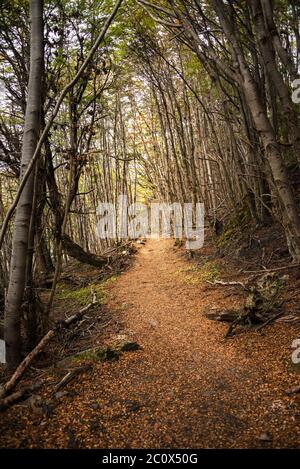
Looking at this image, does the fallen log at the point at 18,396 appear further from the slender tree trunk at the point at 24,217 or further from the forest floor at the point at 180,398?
the slender tree trunk at the point at 24,217

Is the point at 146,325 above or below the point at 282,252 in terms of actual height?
below

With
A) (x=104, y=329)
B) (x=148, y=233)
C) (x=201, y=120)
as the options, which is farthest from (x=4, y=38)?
(x=148, y=233)

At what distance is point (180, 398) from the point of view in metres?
2.28

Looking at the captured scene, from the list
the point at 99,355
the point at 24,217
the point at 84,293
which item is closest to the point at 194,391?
the point at 99,355

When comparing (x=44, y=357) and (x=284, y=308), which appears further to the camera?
(x=284, y=308)

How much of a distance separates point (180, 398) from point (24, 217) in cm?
209

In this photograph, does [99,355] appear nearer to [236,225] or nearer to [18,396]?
[18,396]

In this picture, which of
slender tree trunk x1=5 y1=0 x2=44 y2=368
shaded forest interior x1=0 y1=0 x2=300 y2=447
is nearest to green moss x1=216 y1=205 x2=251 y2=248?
shaded forest interior x1=0 y1=0 x2=300 y2=447

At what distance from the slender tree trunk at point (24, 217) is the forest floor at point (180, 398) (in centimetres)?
57

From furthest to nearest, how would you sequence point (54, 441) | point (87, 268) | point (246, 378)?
point (87, 268) < point (246, 378) < point (54, 441)

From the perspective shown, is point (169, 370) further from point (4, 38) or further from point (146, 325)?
point (4, 38)
